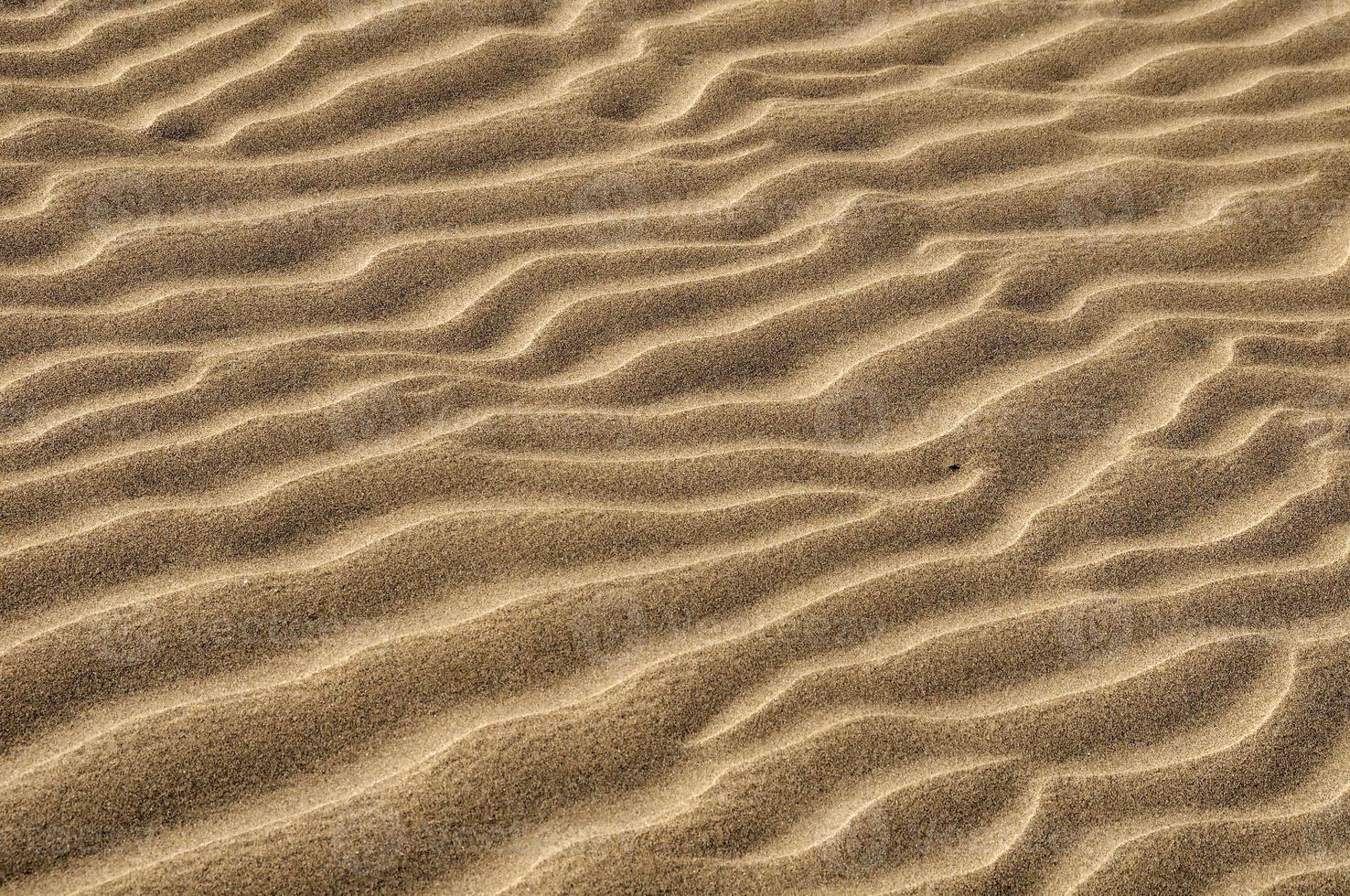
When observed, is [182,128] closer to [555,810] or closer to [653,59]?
[653,59]

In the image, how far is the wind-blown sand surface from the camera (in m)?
2.29

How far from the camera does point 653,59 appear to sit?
12.4ft

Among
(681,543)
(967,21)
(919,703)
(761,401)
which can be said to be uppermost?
(967,21)

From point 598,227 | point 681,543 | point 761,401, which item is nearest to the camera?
point 681,543

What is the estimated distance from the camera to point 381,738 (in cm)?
232

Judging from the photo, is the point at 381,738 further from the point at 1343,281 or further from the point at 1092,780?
the point at 1343,281

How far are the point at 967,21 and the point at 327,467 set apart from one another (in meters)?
2.53

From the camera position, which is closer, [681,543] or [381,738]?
[381,738]

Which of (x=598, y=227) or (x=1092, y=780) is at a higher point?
(x=598, y=227)

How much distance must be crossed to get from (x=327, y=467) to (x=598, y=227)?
39.6 inches

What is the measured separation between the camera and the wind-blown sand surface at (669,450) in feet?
7.50

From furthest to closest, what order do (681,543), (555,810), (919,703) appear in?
(681,543) < (919,703) < (555,810)

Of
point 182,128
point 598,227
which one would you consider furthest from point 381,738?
point 182,128

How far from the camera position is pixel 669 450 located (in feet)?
9.34
